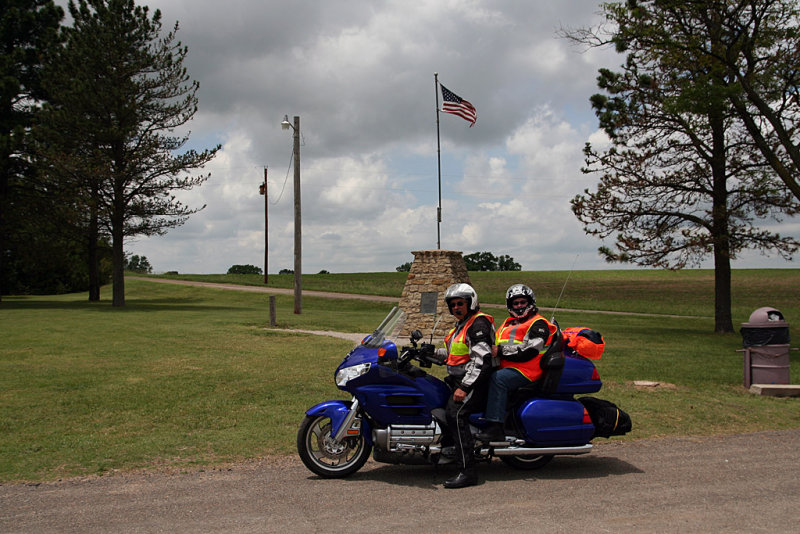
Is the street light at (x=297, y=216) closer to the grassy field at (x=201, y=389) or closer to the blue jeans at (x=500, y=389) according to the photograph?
the grassy field at (x=201, y=389)

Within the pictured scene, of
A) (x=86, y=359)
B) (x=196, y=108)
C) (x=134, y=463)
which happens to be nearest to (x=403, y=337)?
(x=86, y=359)

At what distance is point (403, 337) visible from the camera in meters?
19.4

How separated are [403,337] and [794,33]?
46.1 feet

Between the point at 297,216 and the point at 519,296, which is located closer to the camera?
the point at 519,296

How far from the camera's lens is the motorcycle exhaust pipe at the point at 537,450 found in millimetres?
6227

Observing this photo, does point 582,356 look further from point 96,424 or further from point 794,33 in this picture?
point 794,33

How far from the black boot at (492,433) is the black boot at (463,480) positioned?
32 cm

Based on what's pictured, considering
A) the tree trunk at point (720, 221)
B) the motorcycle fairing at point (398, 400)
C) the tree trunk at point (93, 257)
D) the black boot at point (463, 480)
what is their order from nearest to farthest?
the black boot at point (463, 480) < the motorcycle fairing at point (398, 400) < the tree trunk at point (720, 221) < the tree trunk at point (93, 257)

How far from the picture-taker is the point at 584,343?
657cm

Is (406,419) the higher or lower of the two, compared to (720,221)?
lower

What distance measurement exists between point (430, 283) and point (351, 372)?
43.2 feet

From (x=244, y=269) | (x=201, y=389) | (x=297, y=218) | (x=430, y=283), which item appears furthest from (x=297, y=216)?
(x=244, y=269)

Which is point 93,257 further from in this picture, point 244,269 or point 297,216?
point 244,269

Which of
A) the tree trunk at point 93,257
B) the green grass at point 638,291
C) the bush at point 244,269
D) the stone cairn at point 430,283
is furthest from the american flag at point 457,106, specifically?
the bush at point 244,269
